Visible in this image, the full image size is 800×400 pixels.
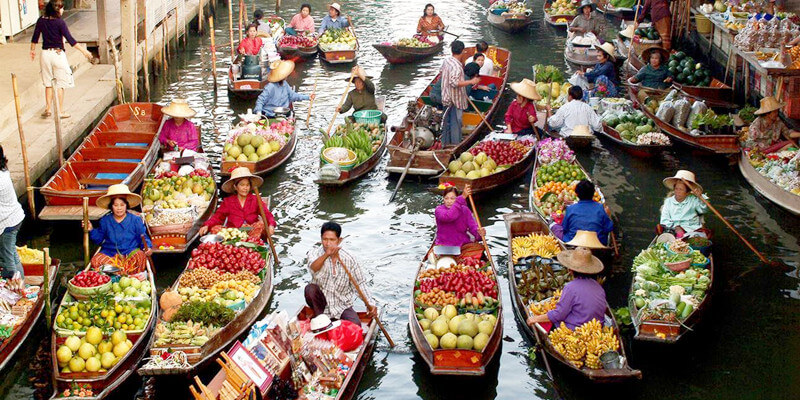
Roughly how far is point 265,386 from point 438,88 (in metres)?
8.26

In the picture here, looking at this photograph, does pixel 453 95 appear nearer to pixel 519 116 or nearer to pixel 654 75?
pixel 519 116

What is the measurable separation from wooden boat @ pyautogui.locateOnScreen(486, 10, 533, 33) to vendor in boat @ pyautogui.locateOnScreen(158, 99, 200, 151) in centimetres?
1282

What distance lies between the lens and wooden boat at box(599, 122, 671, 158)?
14.1 m

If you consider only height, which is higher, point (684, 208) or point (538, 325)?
point (684, 208)

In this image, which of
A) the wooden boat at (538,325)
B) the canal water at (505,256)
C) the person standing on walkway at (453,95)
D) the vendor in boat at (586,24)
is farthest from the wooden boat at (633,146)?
the vendor in boat at (586,24)

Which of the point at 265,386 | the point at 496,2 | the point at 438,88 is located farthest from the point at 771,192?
the point at 496,2

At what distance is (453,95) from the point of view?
1353cm

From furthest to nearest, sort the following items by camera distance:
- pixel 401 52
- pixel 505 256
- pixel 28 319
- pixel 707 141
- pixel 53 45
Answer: pixel 401 52, pixel 707 141, pixel 53 45, pixel 505 256, pixel 28 319

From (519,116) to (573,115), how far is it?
1.00 metres

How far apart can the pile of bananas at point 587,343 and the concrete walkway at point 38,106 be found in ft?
25.8

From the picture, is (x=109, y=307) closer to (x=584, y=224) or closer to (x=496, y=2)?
(x=584, y=224)

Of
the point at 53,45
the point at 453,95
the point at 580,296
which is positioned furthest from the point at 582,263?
the point at 53,45

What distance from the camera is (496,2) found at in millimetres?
25297

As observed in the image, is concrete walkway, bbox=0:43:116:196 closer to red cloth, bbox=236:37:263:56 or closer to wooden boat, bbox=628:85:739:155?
red cloth, bbox=236:37:263:56
